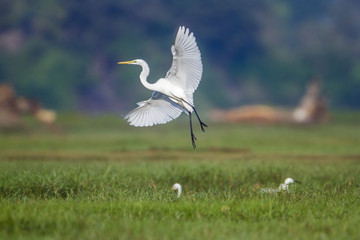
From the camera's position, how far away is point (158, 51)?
36.4 meters

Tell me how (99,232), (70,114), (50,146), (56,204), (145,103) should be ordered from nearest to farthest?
(99,232) → (56,204) → (145,103) → (50,146) → (70,114)

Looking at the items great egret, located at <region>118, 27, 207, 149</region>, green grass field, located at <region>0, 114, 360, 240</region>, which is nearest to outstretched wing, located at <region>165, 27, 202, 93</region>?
great egret, located at <region>118, 27, 207, 149</region>

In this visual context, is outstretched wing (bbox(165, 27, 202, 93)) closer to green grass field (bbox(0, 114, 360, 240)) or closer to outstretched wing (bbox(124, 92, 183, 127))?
outstretched wing (bbox(124, 92, 183, 127))

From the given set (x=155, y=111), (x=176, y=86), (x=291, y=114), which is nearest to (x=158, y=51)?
(x=291, y=114)

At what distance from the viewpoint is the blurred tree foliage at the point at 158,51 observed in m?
34.6

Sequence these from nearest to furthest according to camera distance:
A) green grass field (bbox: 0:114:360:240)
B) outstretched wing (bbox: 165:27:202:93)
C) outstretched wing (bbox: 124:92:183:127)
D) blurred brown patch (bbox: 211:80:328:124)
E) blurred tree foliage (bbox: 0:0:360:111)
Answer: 1. green grass field (bbox: 0:114:360:240)
2. outstretched wing (bbox: 165:27:202:93)
3. outstretched wing (bbox: 124:92:183:127)
4. blurred brown patch (bbox: 211:80:328:124)
5. blurred tree foliage (bbox: 0:0:360:111)

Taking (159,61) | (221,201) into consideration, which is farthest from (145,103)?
(159,61)

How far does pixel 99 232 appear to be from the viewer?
507 centimetres

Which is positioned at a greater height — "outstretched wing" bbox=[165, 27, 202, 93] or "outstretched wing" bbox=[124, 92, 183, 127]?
"outstretched wing" bbox=[165, 27, 202, 93]

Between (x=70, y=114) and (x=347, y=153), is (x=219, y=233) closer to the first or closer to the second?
(x=347, y=153)

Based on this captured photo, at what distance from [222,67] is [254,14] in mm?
4295

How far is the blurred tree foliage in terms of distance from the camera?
1363 inches

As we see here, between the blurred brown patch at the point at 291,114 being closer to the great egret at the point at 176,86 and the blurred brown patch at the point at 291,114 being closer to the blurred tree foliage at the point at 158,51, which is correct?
the blurred tree foliage at the point at 158,51

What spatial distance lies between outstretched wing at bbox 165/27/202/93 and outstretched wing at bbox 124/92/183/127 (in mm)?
381
